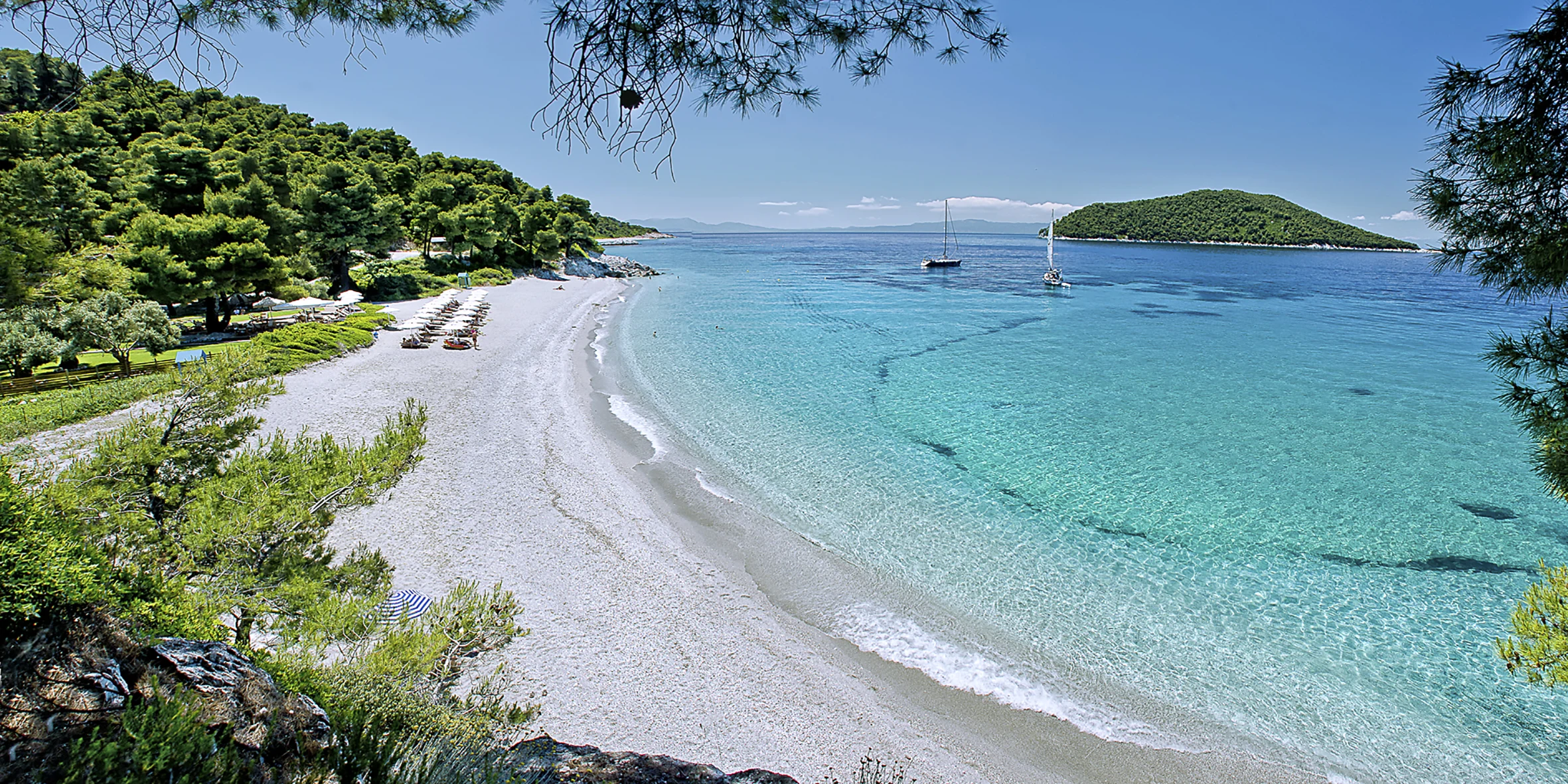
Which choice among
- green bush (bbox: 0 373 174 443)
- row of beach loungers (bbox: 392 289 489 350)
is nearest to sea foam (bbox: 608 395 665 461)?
row of beach loungers (bbox: 392 289 489 350)

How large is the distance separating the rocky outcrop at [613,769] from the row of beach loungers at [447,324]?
25363 millimetres

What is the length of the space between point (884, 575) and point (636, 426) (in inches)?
411

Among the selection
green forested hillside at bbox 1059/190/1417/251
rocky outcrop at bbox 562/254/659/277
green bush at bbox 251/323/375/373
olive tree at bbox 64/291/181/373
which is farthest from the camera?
green forested hillside at bbox 1059/190/1417/251

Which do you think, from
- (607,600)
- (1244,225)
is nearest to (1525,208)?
(607,600)

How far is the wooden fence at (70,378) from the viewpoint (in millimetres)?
15641

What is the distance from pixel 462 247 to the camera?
55.3 metres

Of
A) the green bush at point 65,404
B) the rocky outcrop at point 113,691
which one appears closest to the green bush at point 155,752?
the rocky outcrop at point 113,691

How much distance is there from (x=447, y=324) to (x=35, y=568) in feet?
94.7

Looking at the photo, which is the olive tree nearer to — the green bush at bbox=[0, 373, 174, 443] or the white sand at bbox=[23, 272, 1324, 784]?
the green bush at bbox=[0, 373, 174, 443]

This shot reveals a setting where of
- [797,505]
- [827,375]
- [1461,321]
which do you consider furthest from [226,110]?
[1461,321]

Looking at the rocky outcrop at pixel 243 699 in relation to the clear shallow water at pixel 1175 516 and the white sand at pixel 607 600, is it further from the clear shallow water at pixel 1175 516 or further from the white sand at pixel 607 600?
the clear shallow water at pixel 1175 516

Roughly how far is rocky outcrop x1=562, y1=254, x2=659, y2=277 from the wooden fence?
46.9 meters

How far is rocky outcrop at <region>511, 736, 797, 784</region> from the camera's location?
458cm

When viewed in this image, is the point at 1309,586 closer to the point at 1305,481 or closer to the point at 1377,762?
the point at 1377,762
